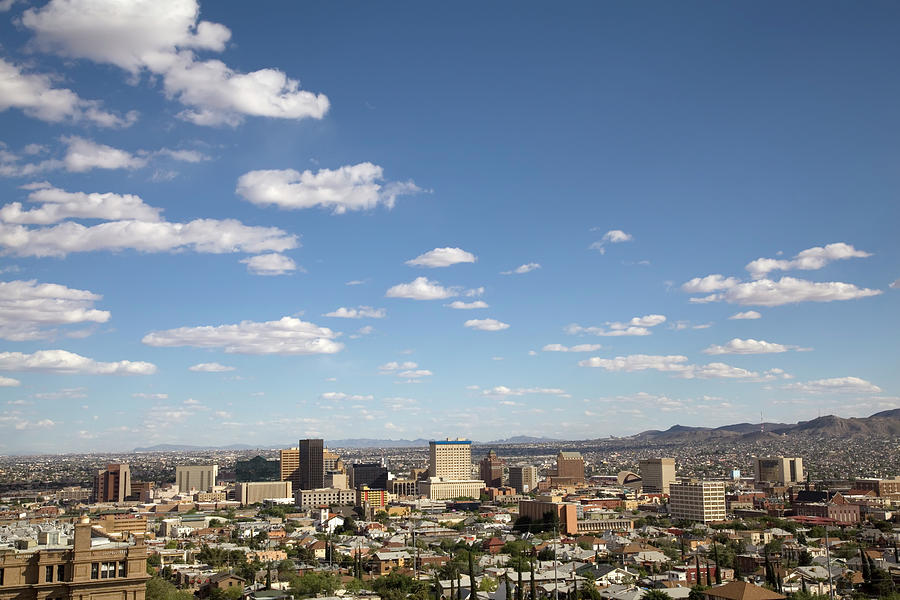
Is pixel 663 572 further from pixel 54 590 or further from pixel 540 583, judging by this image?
pixel 54 590

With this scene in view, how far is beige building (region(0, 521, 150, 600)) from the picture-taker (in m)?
37.1

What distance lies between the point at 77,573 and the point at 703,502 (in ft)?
564

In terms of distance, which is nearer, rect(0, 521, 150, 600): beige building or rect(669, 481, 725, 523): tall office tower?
rect(0, 521, 150, 600): beige building

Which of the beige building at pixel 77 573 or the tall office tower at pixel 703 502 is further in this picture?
the tall office tower at pixel 703 502

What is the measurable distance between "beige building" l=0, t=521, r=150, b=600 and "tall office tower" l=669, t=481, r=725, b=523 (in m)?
167

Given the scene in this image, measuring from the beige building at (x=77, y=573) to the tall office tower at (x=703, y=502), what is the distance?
547 ft

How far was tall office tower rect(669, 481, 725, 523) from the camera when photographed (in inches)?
7466

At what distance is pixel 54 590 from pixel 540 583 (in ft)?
217

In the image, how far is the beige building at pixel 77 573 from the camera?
37.1 m

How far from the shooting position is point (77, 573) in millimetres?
38062

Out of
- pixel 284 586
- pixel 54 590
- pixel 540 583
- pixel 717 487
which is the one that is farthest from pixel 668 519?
pixel 54 590

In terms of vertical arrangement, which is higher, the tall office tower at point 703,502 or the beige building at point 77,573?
the beige building at point 77,573

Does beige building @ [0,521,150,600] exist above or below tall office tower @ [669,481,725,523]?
above

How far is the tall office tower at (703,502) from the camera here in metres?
→ 190
